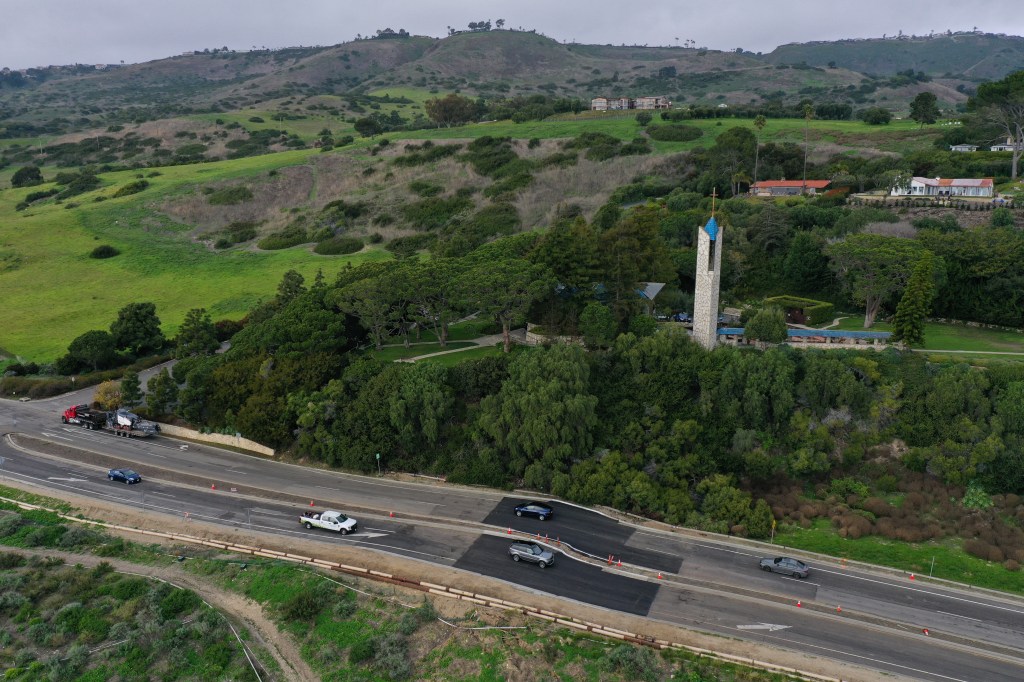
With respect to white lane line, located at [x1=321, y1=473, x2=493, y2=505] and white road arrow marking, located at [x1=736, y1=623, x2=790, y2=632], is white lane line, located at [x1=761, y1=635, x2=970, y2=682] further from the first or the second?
white lane line, located at [x1=321, y1=473, x2=493, y2=505]

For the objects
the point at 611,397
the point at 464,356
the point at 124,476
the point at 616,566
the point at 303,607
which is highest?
the point at 464,356

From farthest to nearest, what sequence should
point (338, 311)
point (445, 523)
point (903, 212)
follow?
point (903, 212)
point (338, 311)
point (445, 523)

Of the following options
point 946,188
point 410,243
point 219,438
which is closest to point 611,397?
point 219,438

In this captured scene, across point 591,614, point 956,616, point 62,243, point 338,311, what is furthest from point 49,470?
point 62,243

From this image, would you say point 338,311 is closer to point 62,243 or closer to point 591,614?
point 591,614

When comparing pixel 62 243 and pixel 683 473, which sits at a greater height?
pixel 62 243

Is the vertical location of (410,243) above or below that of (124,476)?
above

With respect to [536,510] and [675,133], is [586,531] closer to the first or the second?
[536,510]
